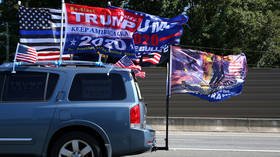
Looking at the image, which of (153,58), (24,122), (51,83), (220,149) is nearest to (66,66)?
(51,83)

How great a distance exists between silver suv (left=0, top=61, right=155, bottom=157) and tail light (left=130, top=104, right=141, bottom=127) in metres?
0.02

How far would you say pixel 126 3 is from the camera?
29.9 m

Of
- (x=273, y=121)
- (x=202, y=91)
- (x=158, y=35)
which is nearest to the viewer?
(x=158, y=35)

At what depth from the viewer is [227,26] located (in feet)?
90.9

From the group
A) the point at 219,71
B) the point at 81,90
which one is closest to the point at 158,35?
the point at 81,90

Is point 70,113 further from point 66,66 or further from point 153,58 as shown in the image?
point 153,58

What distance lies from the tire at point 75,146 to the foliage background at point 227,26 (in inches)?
769

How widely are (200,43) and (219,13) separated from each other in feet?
6.48

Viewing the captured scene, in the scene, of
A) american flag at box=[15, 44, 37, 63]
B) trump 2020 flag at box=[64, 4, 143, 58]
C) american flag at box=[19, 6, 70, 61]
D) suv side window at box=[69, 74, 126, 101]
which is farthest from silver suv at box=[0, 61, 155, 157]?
american flag at box=[19, 6, 70, 61]

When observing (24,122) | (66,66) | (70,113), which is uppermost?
(66,66)

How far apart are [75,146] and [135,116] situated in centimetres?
104

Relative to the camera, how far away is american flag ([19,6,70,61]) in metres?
11.2

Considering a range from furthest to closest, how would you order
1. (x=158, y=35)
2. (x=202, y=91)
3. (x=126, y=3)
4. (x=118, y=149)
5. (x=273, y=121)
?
(x=126, y=3)
(x=273, y=121)
(x=202, y=91)
(x=158, y=35)
(x=118, y=149)

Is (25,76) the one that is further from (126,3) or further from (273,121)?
(126,3)
